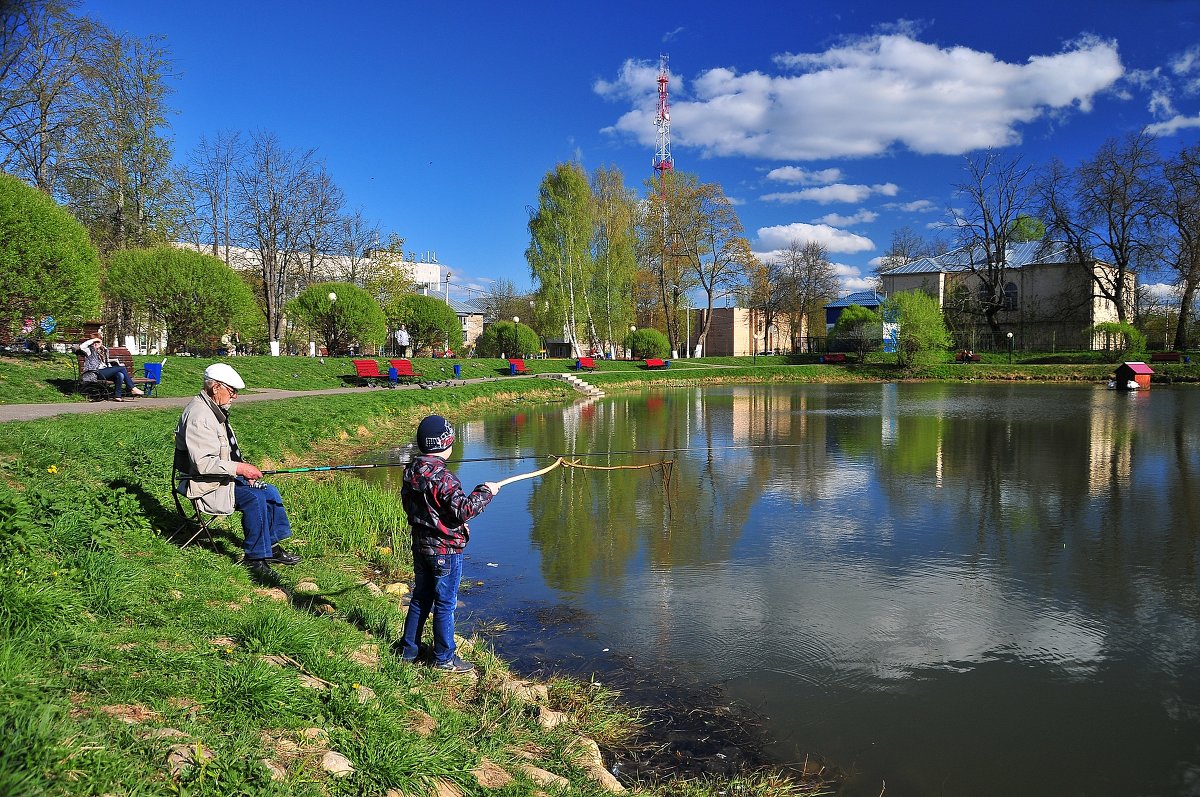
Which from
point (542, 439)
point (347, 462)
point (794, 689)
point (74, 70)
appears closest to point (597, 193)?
point (74, 70)

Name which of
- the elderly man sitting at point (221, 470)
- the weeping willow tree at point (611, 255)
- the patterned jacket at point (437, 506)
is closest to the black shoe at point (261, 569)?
the elderly man sitting at point (221, 470)

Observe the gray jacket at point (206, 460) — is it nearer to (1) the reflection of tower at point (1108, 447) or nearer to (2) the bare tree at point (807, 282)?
(1) the reflection of tower at point (1108, 447)

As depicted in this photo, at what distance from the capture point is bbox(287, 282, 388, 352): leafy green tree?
33812 millimetres

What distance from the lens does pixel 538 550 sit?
29.4 feet

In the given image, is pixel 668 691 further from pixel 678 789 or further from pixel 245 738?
pixel 245 738

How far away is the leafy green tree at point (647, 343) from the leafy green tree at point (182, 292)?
33023 millimetres

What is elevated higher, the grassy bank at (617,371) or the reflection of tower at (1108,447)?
the grassy bank at (617,371)

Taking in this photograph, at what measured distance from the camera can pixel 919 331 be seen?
160ft

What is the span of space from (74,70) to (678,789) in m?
31.0

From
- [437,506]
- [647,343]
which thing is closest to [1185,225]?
[647,343]

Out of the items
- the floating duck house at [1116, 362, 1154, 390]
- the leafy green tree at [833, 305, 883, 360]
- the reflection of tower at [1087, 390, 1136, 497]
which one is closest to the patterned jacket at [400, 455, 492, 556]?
the reflection of tower at [1087, 390, 1136, 497]

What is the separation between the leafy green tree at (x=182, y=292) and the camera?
2486 centimetres

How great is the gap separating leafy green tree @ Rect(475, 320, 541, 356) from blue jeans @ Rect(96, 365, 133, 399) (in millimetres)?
35149

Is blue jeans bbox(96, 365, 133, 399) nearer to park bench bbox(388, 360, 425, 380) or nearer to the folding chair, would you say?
the folding chair
